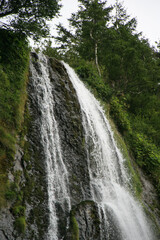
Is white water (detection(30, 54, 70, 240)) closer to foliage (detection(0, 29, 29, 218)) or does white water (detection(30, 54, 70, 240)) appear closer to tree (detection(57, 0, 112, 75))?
foliage (detection(0, 29, 29, 218))

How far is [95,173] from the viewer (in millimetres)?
A: 7664

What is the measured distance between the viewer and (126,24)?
20094mm

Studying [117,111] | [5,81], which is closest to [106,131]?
[117,111]

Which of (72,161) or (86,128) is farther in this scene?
(86,128)

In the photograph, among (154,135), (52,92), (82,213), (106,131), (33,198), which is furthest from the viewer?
(154,135)

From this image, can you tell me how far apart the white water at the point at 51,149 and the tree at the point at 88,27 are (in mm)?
9294

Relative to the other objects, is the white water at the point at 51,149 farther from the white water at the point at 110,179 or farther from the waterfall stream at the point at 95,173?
the white water at the point at 110,179

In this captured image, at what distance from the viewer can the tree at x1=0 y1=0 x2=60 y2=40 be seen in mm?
7555

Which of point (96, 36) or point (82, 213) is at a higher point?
point (96, 36)

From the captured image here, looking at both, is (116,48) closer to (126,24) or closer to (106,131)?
(126,24)

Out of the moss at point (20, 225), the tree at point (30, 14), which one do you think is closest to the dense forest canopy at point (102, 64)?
the tree at point (30, 14)

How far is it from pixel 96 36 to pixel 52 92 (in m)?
11.3

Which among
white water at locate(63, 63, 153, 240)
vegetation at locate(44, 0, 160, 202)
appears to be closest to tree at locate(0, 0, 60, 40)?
white water at locate(63, 63, 153, 240)

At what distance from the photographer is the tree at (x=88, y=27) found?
17419 millimetres
